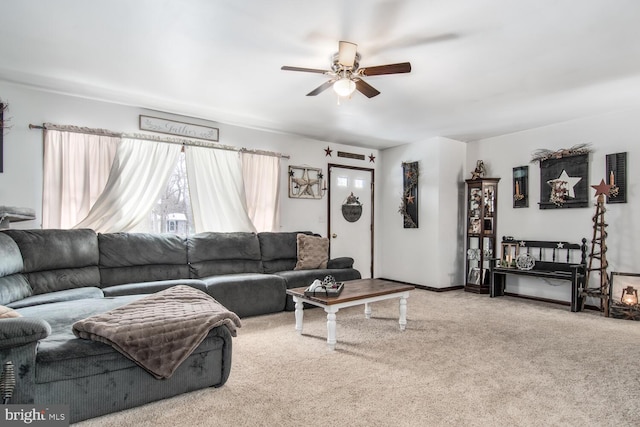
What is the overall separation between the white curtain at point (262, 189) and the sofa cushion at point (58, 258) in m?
2.00

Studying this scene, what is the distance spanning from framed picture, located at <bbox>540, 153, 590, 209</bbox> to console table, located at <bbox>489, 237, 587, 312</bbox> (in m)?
0.54

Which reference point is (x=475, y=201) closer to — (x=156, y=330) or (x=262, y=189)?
(x=262, y=189)

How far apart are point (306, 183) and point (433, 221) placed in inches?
83.8

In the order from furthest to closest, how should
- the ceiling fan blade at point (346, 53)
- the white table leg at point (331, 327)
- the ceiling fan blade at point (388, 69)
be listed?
the white table leg at point (331, 327) < the ceiling fan blade at point (388, 69) < the ceiling fan blade at point (346, 53)

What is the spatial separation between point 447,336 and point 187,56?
11.2ft

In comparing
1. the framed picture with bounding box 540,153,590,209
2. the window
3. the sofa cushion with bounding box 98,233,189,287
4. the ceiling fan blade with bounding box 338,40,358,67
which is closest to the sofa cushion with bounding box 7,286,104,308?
the sofa cushion with bounding box 98,233,189,287

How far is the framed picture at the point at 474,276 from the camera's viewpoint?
17.9ft

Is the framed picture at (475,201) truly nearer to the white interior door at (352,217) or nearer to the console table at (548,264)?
the console table at (548,264)

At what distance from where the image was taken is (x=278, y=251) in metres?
4.77

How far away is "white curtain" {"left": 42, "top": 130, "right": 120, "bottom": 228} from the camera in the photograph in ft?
12.1

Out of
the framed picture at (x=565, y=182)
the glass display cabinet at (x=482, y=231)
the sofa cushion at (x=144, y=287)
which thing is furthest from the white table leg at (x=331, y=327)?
the framed picture at (x=565, y=182)

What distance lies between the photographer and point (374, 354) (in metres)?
2.81

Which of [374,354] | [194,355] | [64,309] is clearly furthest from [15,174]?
[374,354]

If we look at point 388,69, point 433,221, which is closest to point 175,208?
point 388,69
